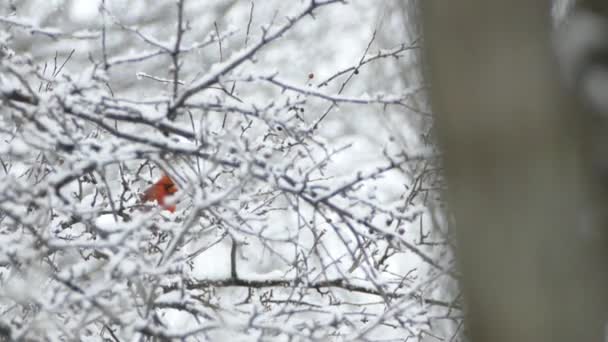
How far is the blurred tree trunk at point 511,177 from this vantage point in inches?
50.3

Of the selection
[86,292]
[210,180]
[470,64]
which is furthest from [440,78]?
[210,180]

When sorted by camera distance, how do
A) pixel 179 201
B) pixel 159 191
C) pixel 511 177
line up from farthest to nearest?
pixel 159 191 < pixel 179 201 < pixel 511 177

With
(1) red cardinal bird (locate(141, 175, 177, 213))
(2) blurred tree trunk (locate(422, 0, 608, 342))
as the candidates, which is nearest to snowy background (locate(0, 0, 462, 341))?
(1) red cardinal bird (locate(141, 175, 177, 213))

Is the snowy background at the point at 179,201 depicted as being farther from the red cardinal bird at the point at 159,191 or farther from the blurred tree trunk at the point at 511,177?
the blurred tree trunk at the point at 511,177

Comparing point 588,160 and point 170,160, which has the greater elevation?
point 170,160

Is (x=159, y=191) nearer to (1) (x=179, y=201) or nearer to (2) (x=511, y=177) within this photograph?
(1) (x=179, y=201)

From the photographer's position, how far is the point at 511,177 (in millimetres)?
1348

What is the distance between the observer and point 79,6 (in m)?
14.9

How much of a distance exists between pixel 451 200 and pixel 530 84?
0.70 ft

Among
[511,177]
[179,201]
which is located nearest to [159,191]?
[179,201]

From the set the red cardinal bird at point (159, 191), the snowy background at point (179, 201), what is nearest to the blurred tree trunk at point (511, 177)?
the snowy background at point (179, 201)

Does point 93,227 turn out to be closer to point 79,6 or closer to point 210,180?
point 210,180

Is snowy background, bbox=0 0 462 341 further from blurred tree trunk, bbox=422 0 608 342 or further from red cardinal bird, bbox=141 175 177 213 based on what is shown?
blurred tree trunk, bbox=422 0 608 342

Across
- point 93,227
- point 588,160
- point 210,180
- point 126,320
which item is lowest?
point 588,160
